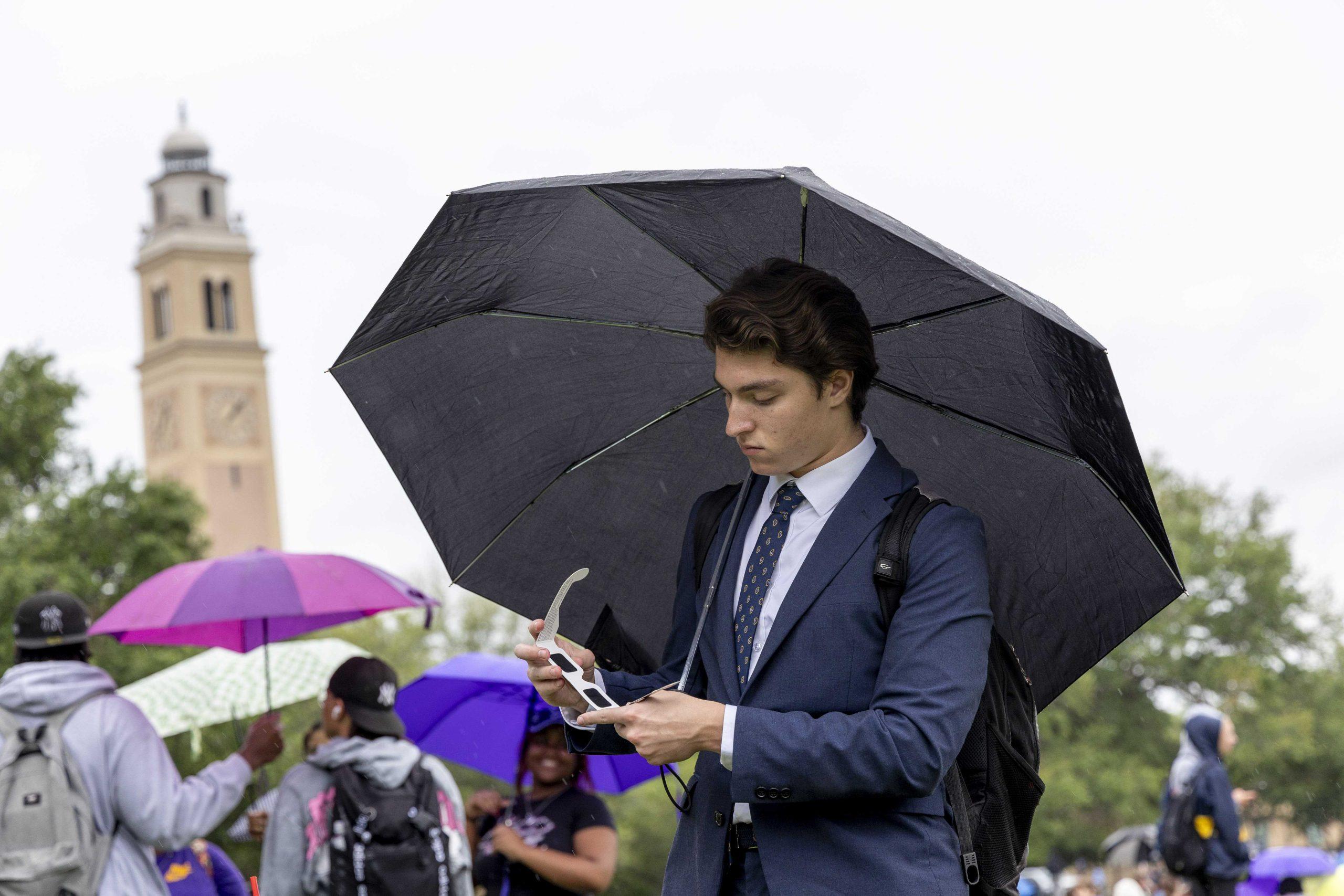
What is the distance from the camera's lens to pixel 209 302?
90438mm

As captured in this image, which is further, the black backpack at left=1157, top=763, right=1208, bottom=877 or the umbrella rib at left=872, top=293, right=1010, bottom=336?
the black backpack at left=1157, top=763, right=1208, bottom=877

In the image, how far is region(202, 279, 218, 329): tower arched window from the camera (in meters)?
90.1

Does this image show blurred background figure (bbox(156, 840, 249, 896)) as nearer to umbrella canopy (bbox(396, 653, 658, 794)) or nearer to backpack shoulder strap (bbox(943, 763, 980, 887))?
umbrella canopy (bbox(396, 653, 658, 794))

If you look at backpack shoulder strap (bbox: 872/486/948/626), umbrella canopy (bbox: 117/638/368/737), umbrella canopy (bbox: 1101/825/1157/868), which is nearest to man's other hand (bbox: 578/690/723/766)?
backpack shoulder strap (bbox: 872/486/948/626)

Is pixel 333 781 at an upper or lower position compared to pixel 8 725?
lower

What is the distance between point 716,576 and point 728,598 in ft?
0.17

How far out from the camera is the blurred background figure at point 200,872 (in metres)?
6.37

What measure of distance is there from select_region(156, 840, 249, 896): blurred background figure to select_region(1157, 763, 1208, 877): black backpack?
5.58 m

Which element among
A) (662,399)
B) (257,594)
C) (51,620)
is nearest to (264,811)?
(257,594)

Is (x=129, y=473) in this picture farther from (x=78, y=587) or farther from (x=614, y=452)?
(x=614, y=452)

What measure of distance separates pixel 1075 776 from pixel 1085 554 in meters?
41.8

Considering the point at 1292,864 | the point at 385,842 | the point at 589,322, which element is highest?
the point at 589,322

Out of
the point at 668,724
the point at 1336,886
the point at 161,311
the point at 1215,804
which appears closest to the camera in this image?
the point at 668,724

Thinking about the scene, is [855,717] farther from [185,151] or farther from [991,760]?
[185,151]
